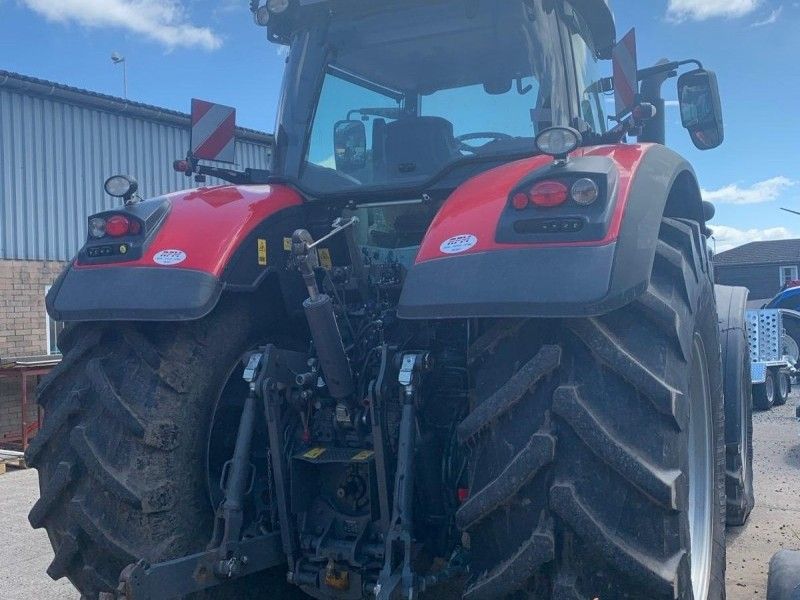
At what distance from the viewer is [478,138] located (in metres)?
3.11

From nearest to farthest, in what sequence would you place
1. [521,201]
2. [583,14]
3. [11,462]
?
[521,201]
[583,14]
[11,462]

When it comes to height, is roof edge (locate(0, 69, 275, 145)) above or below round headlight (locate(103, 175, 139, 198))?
above

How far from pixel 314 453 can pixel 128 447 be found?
60 cm

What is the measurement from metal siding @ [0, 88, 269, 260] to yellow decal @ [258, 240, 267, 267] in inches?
343

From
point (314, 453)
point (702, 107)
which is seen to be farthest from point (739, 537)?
point (314, 453)

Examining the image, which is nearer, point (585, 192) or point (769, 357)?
point (585, 192)

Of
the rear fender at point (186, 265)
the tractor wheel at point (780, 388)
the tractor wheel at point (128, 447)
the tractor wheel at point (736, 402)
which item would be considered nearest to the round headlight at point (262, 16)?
the rear fender at point (186, 265)

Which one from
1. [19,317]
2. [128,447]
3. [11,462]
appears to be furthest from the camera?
[19,317]

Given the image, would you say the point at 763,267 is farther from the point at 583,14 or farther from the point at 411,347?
the point at 411,347

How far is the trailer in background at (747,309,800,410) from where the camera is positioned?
9492mm

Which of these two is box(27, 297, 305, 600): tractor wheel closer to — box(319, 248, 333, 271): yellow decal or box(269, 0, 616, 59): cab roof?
box(319, 248, 333, 271): yellow decal

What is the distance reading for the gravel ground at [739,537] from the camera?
3746 mm

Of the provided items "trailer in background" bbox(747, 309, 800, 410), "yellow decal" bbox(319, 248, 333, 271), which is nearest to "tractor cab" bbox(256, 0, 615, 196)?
"yellow decal" bbox(319, 248, 333, 271)

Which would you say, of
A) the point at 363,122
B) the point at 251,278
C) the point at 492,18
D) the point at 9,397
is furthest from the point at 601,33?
the point at 9,397
